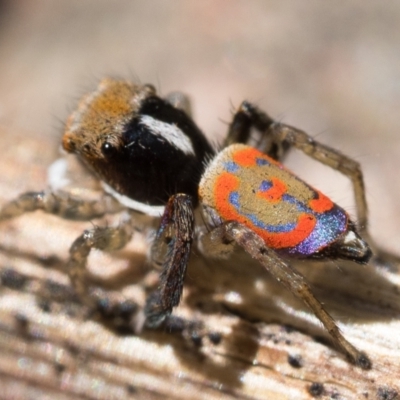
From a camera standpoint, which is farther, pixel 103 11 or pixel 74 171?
pixel 103 11

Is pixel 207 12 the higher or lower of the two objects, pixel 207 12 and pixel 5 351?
the higher

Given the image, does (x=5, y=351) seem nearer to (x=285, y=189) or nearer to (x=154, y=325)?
(x=154, y=325)

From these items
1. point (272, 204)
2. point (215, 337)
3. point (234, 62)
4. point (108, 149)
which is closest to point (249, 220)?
point (272, 204)

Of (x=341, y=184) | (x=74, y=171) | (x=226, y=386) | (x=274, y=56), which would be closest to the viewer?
(x=226, y=386)

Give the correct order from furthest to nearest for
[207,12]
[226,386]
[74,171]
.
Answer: [207,12] < [74,171] < [226,386]

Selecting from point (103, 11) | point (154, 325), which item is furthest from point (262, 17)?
point (154, 325)

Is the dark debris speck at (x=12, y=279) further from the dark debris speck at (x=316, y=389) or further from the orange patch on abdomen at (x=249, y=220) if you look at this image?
the dark debris speck at (x=316, y=389)

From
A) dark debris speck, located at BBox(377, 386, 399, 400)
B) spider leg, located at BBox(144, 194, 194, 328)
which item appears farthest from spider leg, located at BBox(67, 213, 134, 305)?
dark debris speck, located at BBox(377, 386, 399, 400)

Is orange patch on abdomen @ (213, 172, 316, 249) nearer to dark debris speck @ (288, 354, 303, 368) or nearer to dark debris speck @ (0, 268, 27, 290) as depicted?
dark debris speck @ (288, 354, 303, 368)
